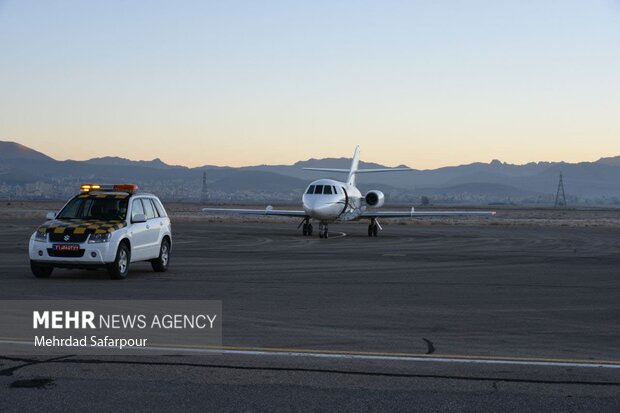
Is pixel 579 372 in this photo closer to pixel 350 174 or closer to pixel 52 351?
pixel 52 351

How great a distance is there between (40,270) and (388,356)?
10.2 metres

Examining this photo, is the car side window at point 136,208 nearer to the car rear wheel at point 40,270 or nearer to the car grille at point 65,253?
the car grille at point 65,253

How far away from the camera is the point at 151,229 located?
18781mm

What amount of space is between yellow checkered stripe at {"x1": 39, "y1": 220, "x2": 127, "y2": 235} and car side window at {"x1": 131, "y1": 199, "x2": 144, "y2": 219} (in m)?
0.77

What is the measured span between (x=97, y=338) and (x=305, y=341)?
88.5 inches

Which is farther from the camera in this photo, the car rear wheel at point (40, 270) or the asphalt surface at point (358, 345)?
the car rear wheel at point (40, 270)

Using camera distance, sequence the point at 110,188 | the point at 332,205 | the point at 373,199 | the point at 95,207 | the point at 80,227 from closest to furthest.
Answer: the point at 80,227 → the point at 95,207 → the point at 110,188 → the point at 332,205 → the point at 373,199

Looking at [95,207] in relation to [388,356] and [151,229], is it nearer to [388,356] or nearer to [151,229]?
[151,229]

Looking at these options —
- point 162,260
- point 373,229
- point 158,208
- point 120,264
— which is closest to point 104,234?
point 120,264

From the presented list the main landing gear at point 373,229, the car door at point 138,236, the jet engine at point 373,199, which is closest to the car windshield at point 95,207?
the car door at point 138,236

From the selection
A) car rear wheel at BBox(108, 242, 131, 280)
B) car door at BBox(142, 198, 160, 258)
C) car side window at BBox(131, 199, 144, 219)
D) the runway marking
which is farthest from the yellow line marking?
car door at BBox(142, 198, 160, 258)

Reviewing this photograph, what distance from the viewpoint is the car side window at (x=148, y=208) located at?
19047 mm

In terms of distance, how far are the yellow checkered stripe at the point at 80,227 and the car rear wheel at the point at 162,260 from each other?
1854 millimetres

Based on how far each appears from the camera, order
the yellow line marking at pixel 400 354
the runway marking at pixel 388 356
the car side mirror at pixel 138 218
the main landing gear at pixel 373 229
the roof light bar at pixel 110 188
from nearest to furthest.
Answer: the runway marking at pixel 388 356 → the yellow line marking at pixel 400 354 → the car side mirror at pixel 138 218 → the roof light bar at pixel 110 188 → the main landing gear at pixel 373 229
